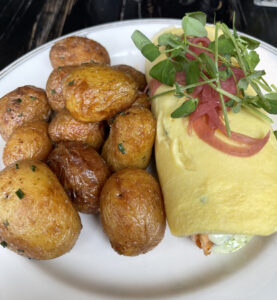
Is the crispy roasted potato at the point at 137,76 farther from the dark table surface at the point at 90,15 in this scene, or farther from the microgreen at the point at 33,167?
the dark table surface at the point at 90,15

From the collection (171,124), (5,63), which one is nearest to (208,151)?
(171,124)

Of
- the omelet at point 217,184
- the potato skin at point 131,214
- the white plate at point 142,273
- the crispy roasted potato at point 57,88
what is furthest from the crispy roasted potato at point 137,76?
the white plate at point 142,273

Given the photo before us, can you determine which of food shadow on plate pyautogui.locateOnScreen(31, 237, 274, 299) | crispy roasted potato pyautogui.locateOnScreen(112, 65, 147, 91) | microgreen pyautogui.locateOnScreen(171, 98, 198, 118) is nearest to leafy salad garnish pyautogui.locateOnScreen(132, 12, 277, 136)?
microgreen pyautogui.locateOnScreen(171, 98, 198, 118)

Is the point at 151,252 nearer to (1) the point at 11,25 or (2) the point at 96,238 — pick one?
(2) the point at 96,238

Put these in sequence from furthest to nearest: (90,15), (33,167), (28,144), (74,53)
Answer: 1. (90,15)
2. (74,53)
3. (28,144)
4. (33,167)

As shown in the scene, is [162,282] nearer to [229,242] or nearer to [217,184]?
[229,242]

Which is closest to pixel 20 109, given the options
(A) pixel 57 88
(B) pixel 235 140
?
(A) pixel 57 88
